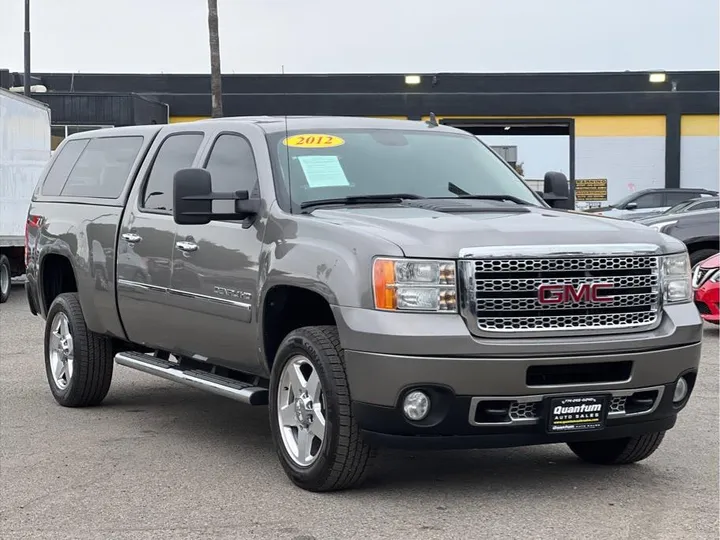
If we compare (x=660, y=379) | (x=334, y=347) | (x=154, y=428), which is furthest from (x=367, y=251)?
(x=154, y=428)

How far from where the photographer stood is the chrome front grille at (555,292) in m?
5.75

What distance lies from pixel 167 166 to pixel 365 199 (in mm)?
1751

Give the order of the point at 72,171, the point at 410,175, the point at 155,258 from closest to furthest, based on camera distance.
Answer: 1. the point at 410,175
2. the point at 155,258
3. the point at 72,171

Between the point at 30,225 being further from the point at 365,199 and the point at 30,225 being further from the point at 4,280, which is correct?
the point at 4,280

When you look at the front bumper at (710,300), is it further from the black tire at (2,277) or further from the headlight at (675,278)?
the black tire at (2,277)

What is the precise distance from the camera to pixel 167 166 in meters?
8.05

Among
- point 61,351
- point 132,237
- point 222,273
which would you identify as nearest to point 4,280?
point 61,351

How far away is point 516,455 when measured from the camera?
7.21 metres

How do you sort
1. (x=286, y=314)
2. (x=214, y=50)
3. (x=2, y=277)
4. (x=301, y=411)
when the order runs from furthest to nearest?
(x=214, y=50)
(x=2, y=277)
(x=286, y=314)
(x=301, y=411)

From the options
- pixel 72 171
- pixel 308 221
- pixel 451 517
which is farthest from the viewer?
pixel 72 171

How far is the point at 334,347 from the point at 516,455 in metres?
1.68

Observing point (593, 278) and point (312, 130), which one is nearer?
point (593, 278)

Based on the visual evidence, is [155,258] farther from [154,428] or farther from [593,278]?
A: [593,278]

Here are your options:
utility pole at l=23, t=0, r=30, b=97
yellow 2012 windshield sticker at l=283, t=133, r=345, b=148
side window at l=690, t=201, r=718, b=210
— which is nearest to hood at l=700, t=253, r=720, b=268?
yellow 2012 windshield sticker at l=283, t=133, r=345, b=148
